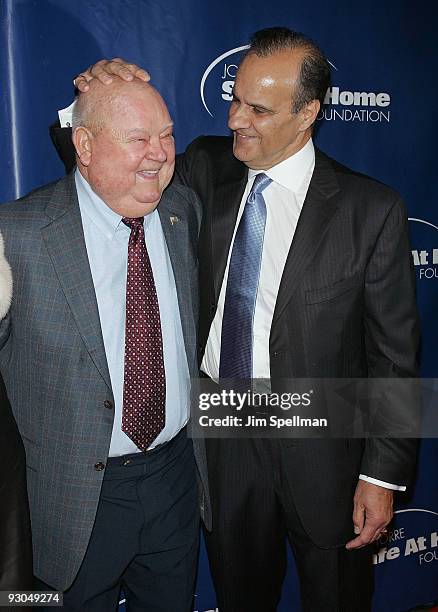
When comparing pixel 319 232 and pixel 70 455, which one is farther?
pixel 319 232

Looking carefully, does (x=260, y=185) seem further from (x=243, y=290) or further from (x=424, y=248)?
(x=424, y=248)

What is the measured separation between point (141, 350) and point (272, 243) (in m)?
0.54

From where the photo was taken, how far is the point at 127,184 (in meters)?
1.81

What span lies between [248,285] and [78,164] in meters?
0.61

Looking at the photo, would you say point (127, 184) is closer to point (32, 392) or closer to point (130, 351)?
point (130, 351)

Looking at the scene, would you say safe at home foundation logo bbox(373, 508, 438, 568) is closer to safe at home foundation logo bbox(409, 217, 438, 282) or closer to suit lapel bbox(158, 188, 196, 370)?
safe at home foundation logo bbox(409, 217, 438, 282)

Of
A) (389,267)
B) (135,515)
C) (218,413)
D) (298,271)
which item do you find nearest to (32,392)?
(135,515)

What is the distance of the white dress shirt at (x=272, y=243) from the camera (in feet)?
6.95

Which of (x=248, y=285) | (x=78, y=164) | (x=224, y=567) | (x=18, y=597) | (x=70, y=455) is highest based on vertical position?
(x=78, y=164)

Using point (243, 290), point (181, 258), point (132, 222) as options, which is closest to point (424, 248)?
point (243, 290)

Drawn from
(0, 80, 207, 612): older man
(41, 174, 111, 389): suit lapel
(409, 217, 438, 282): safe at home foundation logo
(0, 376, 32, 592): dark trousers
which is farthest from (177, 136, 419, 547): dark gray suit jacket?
(409, 217, 438, 282): safe at home foundation logo

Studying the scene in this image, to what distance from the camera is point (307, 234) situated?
2084mm

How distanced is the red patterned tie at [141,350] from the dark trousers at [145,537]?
0.36ft

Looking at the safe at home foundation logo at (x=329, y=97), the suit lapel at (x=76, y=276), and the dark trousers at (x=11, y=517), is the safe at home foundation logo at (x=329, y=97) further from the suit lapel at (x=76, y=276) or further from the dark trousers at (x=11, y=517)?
the dark trousers at (x=11, y=517)
